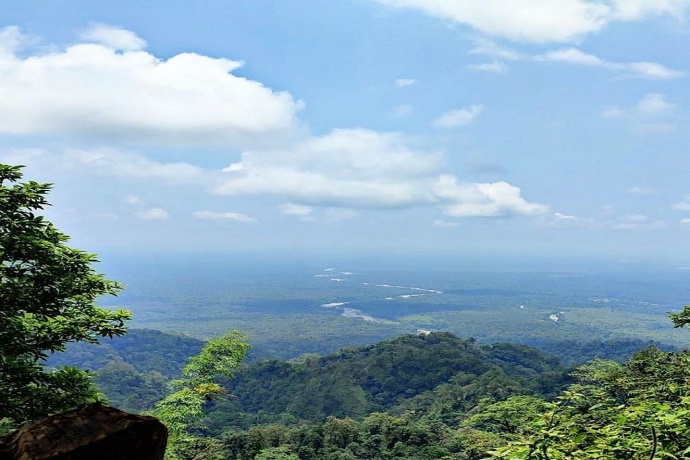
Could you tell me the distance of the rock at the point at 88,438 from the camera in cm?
447

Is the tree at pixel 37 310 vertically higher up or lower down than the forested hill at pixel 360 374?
higher up

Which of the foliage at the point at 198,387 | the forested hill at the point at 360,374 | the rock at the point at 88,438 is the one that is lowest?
the forested hill at the point at 360,374

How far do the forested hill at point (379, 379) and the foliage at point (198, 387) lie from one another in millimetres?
62472

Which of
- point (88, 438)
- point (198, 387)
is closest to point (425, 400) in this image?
point (198, 387)

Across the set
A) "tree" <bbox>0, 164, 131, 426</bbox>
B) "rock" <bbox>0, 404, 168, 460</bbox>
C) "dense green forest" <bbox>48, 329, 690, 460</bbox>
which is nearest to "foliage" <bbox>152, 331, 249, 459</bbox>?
"dense green forest" <bbox>48, 329, 690, 460</bbox>

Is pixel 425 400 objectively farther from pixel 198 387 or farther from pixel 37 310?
pixel 37 310

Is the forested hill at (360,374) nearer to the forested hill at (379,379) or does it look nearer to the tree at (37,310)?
the forested hill at (379,379)

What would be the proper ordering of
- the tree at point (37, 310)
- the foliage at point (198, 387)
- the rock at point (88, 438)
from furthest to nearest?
the foliage at point (198, 387)
the tree at point (37, 310)
the rock at point (88, 438)

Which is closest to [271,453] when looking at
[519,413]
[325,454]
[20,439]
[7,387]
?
[325,454]

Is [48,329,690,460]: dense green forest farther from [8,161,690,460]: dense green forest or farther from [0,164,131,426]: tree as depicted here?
[0,164,131,426]: tree

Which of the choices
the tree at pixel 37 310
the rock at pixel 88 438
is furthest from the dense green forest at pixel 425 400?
the tree at pixel 37 310

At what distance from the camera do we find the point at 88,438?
461cm

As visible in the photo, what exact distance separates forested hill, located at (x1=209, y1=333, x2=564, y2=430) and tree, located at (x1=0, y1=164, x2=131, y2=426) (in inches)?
2843

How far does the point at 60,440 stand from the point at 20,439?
0.43 metres
